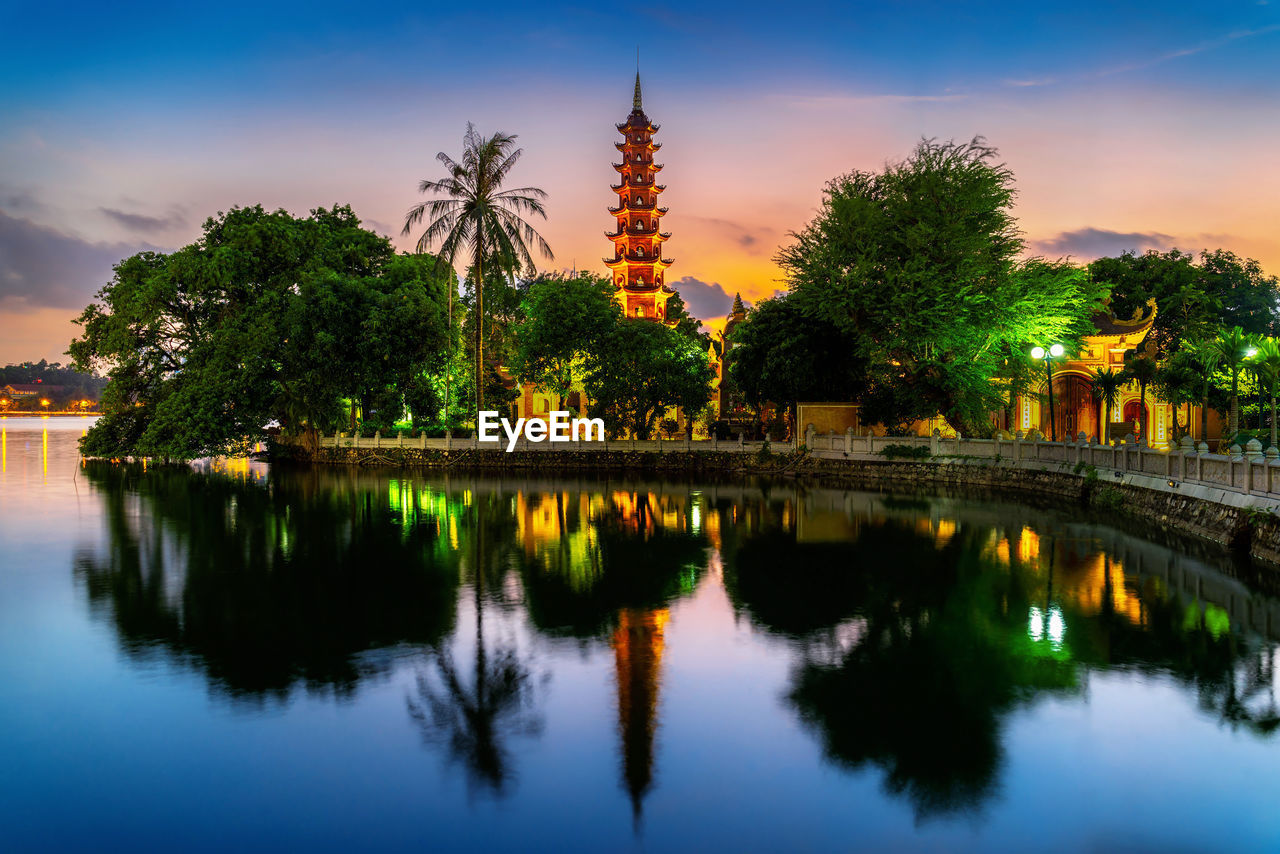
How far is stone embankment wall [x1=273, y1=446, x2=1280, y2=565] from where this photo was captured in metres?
18.3

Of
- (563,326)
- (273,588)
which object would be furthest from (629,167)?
(273,588)

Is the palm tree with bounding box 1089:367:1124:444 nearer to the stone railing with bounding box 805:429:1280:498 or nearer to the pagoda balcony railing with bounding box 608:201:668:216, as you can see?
the stone railing with bounding box 805:429:1280:498

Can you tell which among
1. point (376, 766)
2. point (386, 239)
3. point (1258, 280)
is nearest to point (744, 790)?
point (376, 766)

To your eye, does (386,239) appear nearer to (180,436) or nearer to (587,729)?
(180,436)

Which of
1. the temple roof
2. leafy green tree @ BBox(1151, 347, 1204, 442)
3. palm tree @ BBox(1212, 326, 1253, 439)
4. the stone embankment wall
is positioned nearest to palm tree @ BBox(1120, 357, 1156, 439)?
leafy green tree @ BBox(1151, 347, 1204, 442)

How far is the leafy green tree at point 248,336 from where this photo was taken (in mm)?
40562

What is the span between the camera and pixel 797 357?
3850 centimetres

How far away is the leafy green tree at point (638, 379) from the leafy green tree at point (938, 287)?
8.40 metres

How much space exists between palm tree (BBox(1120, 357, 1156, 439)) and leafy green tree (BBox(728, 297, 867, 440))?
1417 cm

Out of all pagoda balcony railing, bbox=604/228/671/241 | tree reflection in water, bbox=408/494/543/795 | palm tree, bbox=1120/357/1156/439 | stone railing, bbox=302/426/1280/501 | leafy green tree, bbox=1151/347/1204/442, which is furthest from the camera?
pagoda balcony railing, bbox=604/228/671/241

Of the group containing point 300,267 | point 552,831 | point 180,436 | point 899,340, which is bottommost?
point 552,831

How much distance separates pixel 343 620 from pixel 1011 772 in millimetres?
8779

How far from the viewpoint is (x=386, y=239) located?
4725 centimetres

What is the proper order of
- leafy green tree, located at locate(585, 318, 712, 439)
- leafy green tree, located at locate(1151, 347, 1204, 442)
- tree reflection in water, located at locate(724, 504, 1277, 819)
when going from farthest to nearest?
leafy green tree, located at locate(585, 318, 712, 439), leafy green tree, located at locate(1151, 347, 1204, 442), tree reflection in water, located at locate(724, 504, 1277, 819)
